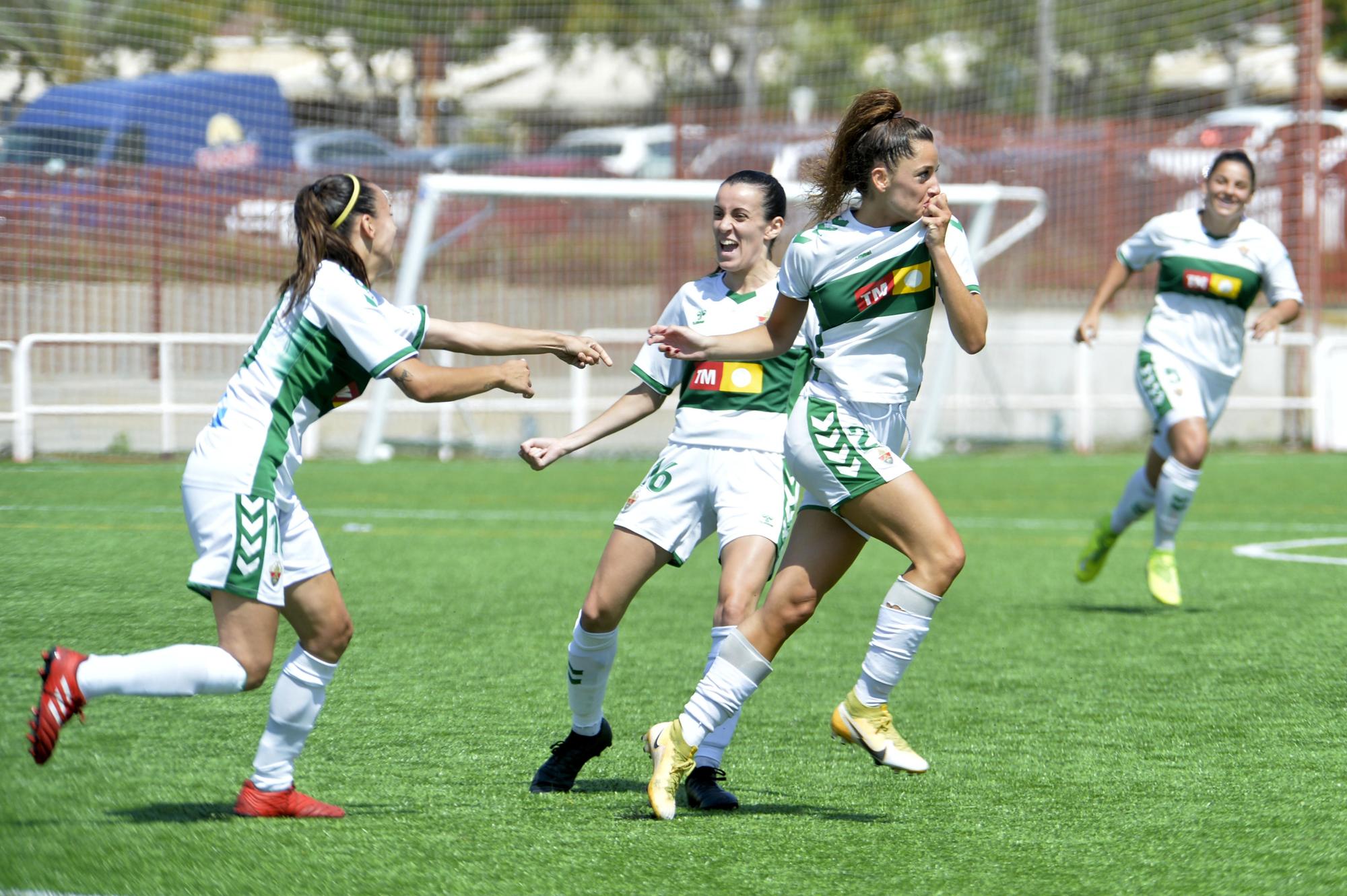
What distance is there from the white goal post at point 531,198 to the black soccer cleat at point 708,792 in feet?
36.6

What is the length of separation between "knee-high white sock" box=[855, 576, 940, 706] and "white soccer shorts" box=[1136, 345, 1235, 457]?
177 inches

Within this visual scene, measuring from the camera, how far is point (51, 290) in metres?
16.0

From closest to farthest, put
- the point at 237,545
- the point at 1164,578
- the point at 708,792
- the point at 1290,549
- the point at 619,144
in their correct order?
the point at 237,545 < the point at 708,792 < the point at 1164,578 < the point at 1290,549 < the point at 619,144

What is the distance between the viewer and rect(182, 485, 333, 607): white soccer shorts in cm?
404

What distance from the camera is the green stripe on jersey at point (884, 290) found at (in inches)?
172

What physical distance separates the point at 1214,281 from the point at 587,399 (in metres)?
9.19

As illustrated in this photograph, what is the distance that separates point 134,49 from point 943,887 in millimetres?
16855

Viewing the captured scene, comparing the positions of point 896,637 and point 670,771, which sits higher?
point 896,637

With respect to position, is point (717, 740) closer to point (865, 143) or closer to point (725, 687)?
point (725, 687)

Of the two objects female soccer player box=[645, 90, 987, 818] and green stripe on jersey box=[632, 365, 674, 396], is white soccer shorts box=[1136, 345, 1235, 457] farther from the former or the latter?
female soccer player box=[645, 90, 987, 818]

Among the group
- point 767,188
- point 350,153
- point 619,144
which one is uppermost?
point 619,144

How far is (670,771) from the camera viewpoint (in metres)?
4.27

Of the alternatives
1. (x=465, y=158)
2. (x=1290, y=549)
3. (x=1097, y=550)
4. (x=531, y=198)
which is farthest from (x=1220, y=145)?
(x=1097, y=550)

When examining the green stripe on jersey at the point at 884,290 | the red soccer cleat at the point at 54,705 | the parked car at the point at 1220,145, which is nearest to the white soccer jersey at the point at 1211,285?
the green stripe on jersey at the point at 884,290
